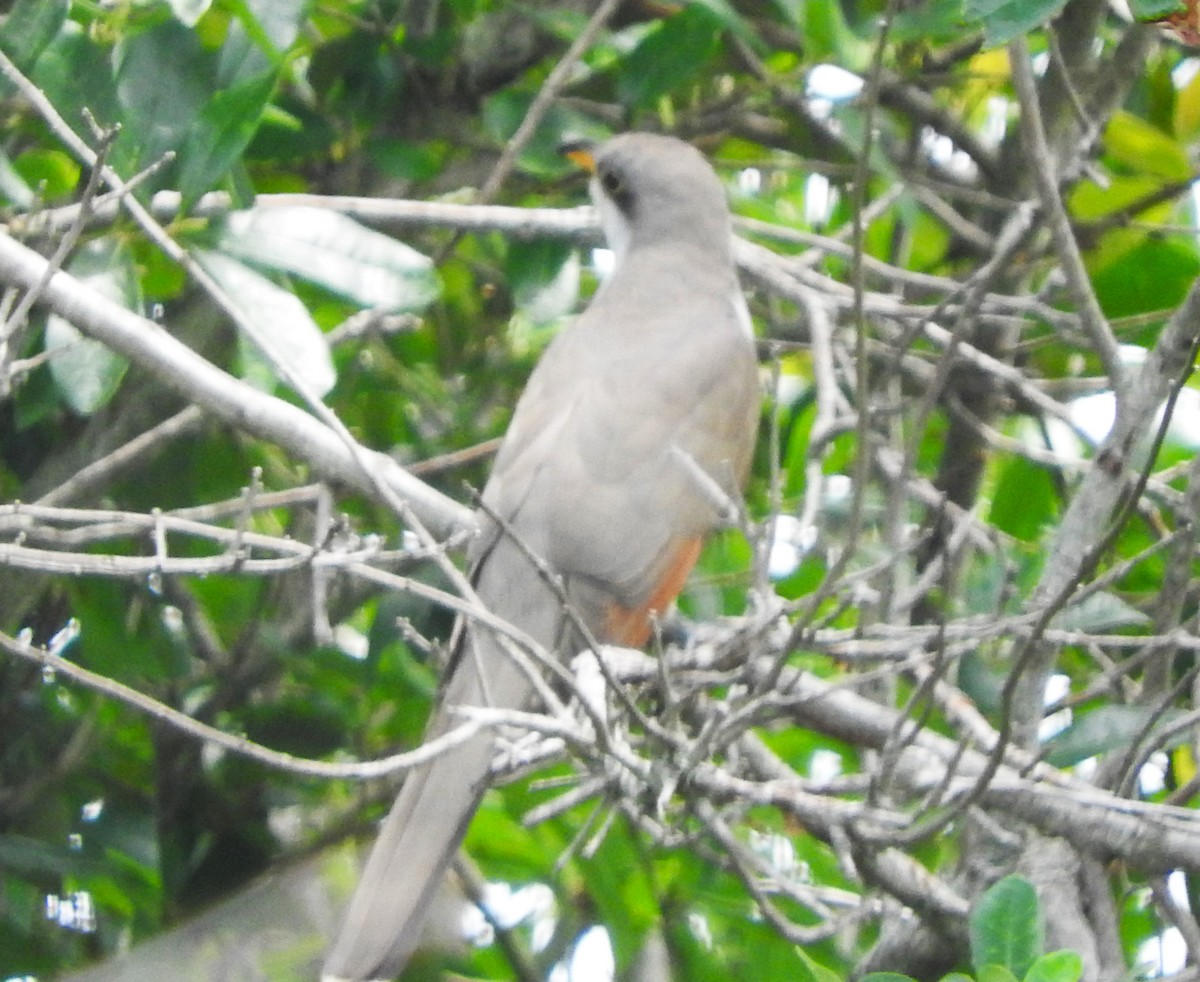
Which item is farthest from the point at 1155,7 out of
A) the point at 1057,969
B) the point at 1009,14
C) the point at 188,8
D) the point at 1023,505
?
the point at 1023,505

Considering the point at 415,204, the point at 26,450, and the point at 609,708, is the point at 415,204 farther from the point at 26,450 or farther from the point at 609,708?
the point at 609,708

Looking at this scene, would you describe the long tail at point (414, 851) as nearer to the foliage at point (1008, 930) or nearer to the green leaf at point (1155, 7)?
the foliage at point (1008, 930)

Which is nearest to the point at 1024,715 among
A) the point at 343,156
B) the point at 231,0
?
the point at 231,0

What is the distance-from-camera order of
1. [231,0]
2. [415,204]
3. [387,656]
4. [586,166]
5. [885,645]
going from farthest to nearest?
[586,166]
[387,656]
[415,204]
[231,0]
[885,645]

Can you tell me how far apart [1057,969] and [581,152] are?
2.47m

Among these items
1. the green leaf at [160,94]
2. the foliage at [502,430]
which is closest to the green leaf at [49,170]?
the foliage at [502,430]

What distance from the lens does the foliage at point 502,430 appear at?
8.96 ft

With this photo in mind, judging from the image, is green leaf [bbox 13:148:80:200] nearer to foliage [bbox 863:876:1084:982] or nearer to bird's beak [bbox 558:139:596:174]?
bird's beak [bbox 558:139:596:174]

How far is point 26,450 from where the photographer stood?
382 centimetres

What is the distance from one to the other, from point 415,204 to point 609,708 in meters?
1.47

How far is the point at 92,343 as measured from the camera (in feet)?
10.4

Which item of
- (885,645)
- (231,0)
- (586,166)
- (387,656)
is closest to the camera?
(885,645)

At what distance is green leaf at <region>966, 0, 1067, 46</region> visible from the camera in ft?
7.53

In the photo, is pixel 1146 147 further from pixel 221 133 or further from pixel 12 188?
pixel 12 188
